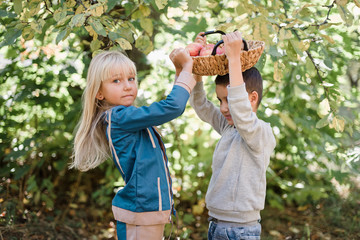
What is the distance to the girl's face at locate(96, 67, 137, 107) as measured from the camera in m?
1.96

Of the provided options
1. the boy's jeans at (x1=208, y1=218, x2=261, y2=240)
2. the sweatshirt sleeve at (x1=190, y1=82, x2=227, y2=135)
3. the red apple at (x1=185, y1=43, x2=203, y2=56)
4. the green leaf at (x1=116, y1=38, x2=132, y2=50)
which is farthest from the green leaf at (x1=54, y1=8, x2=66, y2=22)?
the boy's jeans at (x1=208, y1=218, x2=261, y2=240)

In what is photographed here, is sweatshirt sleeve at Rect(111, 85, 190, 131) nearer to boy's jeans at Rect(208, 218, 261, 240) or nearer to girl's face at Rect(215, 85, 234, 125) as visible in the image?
girl's face at Rect(215, 85, 234, 125)

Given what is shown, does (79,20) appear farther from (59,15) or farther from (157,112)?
(157,112)

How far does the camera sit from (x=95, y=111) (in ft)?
6.81

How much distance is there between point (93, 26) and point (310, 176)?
125 inches

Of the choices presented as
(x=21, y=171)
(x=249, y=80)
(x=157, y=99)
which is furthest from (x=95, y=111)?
(x=21, y=171)

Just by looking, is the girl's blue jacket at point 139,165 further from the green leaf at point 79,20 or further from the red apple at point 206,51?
the green leaf at point 79,20

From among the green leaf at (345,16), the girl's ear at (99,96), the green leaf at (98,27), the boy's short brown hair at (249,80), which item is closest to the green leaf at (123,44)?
the green leaf at (98,27)

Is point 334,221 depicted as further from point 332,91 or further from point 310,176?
point 332,91

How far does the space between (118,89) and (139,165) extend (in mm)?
407

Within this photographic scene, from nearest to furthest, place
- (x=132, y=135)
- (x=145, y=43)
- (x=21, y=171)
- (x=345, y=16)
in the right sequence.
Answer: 1. (x=132, y=135)
2. (x=345, y=16)
3. (x=145, y=43)
4. (x=21, y=171)

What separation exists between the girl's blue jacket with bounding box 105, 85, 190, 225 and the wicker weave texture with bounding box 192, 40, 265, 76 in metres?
0.14

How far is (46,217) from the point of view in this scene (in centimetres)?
352

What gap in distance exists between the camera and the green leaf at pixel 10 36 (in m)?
2.15
